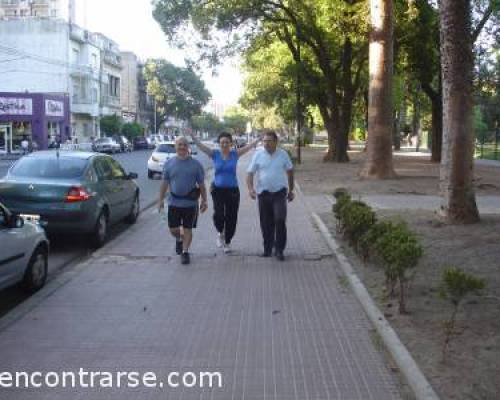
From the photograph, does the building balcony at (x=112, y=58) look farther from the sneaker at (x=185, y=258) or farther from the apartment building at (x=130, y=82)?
the sneaker at (x=185, y=258)

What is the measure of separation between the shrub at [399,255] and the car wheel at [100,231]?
16.4 feet

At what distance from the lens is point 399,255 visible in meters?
6.38

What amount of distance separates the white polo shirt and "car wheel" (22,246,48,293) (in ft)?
9.54

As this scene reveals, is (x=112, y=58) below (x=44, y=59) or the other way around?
the other way around

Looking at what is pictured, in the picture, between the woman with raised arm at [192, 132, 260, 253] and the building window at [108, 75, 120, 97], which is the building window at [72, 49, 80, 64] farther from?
the woman with raised arm at [192, 132, 260, 253]

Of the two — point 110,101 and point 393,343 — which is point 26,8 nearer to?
point 110,101

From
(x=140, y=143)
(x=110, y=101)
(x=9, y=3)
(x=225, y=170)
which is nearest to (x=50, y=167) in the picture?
(x=225, y=170)

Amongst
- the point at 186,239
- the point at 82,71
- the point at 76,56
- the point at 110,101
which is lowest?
the point at 186,239

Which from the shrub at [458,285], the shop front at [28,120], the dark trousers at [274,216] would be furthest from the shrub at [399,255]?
the shop front at [28,120]

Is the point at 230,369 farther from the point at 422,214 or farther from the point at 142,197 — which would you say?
the point at 142,197

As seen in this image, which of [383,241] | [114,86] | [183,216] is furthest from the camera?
[114,86]

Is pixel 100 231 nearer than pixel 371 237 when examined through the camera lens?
No

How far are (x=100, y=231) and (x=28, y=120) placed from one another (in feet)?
155

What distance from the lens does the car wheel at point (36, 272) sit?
7479 millimetres
